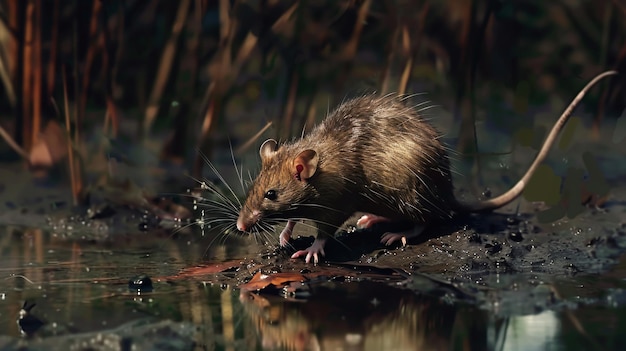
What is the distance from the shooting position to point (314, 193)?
6254 mm

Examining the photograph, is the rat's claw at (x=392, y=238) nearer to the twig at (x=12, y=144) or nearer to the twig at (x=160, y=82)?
the twig at (x=160, y=82)

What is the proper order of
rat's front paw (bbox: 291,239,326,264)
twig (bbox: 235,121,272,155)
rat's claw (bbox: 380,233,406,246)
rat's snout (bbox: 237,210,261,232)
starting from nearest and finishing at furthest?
rat's front paw (bbox: 291,239,326,264)
rat's snout (bbox: 237,210,261,232)
rat's claw (bbox: 380,233,406,246)
twig (bbox: 235,121,272,155)

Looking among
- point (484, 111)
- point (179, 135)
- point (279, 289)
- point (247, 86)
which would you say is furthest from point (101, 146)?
point (279, 289)

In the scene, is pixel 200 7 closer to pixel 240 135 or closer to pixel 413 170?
pixel 240 135

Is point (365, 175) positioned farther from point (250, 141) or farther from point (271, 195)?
point (250, 141)

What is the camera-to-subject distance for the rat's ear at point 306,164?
243 inches

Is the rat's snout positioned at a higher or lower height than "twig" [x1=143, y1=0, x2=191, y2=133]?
lower

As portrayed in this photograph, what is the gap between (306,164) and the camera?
6.18m

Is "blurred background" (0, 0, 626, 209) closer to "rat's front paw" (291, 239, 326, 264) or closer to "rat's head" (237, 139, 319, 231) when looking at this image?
"rat's head" (237, 139, 319, 231)

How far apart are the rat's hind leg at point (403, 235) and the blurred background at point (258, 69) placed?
5.67 feet

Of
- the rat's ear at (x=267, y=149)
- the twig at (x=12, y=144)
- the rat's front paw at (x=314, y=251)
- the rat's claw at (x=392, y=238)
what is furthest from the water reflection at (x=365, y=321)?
the twig at (x=12, y=144)

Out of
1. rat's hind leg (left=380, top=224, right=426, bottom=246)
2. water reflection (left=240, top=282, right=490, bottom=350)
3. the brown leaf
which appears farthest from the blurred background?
water reflection (left=240, top=282, right=490, bottom=350)

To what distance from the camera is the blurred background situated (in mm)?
8320

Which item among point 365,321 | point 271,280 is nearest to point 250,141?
point 271,280
